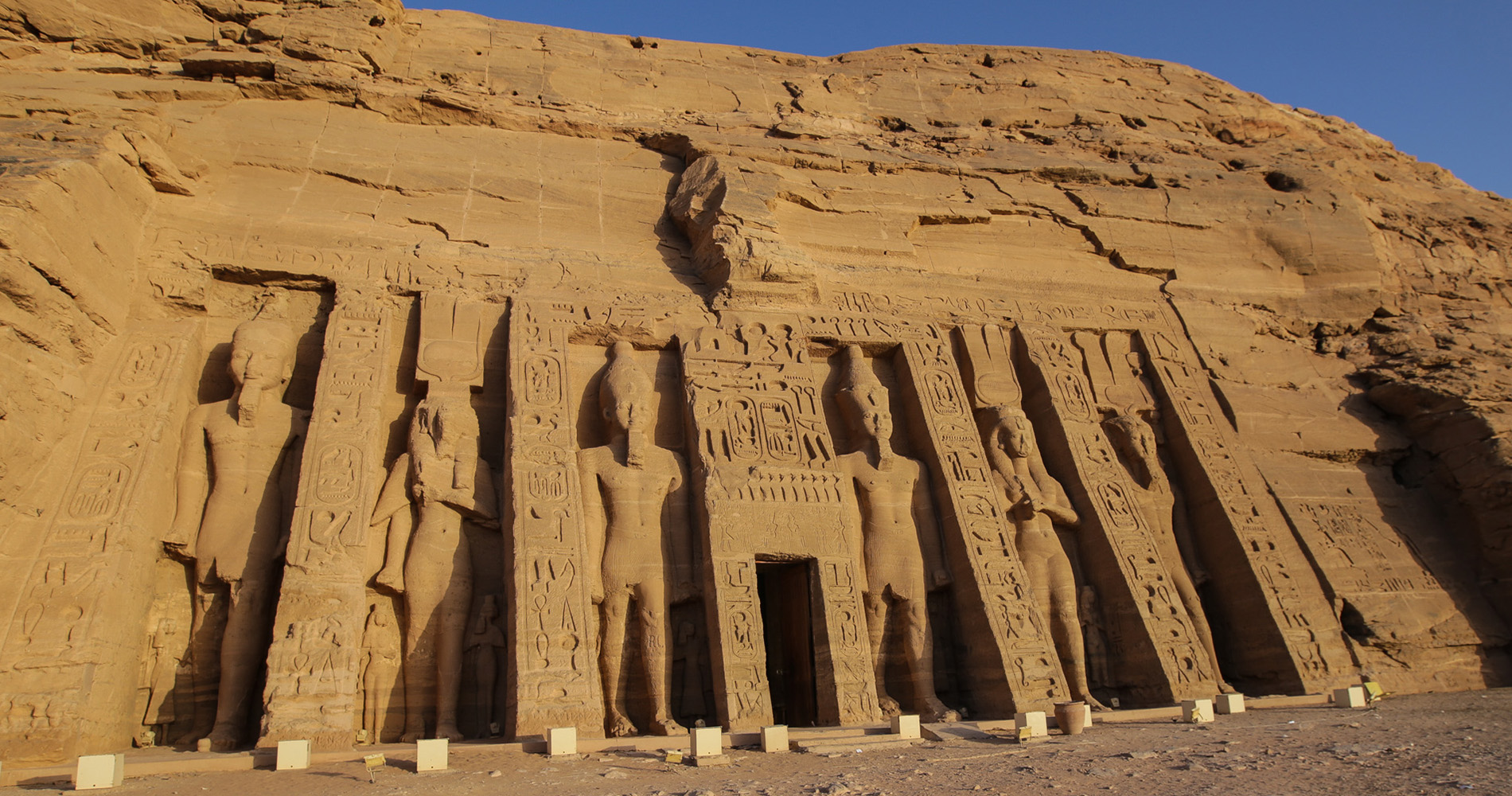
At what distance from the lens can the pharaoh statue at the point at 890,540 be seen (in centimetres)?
761

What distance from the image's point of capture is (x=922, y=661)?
7.60 m

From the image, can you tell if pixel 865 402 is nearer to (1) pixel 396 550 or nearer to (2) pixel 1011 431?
(2) pixel 1011 431

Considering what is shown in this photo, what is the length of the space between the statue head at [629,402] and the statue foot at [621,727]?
1.95m

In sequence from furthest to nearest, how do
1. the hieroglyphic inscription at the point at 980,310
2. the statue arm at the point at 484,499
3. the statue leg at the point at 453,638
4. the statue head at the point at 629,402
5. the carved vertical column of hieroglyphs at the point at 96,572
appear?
1. the hieroglyphic inscription at the point at 980,310
2. the statue head at the point at 629,402
3. the statue arm at the point at 484,499
4. the statue leg at the point at 453,638
5. the carved vertical column of hieroglyphs at the point at 96,572

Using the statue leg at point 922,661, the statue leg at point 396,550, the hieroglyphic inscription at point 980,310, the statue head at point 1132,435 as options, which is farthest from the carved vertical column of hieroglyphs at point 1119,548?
the statue leg at point 396,550

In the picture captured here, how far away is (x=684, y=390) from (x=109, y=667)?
4.53 metres

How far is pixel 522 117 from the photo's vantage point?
10.7 metres

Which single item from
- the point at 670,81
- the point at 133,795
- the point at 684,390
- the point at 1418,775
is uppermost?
the point at 670,81

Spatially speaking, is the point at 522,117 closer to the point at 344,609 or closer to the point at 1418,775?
the point at 344,609

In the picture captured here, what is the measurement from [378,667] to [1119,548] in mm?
6152

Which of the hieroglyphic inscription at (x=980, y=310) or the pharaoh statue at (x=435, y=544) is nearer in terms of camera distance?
the pharaoh statue at (x=435, y=544)

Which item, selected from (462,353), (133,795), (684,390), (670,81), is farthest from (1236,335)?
(133,795)

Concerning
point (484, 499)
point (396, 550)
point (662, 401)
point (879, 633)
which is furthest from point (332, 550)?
point (879, 633)

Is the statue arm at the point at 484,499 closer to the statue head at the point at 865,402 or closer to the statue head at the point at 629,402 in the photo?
the statue head at the point at 629,402
